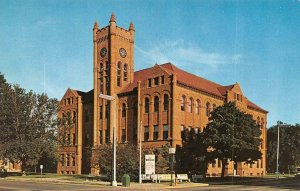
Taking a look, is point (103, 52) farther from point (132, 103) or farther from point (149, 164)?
point (149, 164)

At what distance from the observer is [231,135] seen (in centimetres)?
4753

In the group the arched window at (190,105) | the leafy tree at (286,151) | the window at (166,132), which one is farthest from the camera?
the leafy tree at (286,151)

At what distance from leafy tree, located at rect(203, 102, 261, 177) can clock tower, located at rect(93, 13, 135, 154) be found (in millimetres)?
18567

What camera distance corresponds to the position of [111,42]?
206ft

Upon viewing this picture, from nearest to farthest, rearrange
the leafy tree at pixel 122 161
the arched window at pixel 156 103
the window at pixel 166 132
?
1. the leafy tree at pixel 122 161
2. the window at pixel 166 132
3. the arched window at pixel 156 103

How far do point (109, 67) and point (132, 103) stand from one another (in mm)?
7457

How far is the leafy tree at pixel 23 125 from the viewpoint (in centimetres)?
5784

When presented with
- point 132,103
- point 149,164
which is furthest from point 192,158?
point 149,164

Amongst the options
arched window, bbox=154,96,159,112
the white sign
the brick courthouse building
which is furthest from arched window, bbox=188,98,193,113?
the white sign

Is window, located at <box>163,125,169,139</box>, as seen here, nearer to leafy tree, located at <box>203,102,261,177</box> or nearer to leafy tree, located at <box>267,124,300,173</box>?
leafy tree, located at <box>203,102,261,177</box>

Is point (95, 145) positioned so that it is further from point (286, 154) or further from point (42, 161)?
point (286, 154)

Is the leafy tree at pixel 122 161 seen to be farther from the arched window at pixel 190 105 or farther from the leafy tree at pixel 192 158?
the arched window at pixel 190 105

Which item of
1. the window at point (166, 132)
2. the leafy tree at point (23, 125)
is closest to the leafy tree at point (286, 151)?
the window at point (166, 132)

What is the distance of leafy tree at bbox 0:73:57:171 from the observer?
57844 millimetres
